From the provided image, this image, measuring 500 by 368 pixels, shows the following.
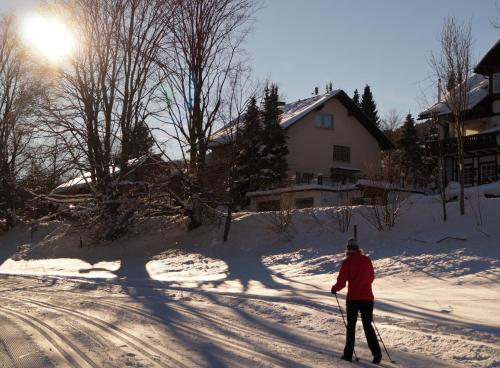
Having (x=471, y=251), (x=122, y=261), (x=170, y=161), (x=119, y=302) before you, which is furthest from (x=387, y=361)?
(x=170, y=161)

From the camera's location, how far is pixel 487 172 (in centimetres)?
3788

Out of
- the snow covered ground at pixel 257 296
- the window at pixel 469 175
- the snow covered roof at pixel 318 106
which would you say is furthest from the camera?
the snow covered roof at pixel 318 106

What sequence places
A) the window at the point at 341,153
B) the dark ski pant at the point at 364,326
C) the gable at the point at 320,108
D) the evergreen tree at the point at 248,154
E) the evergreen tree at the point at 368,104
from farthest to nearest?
the evergreen tree at the point at 368,104
the window at the point at 341,153
the gable at the point at 320,108
the evergreen tree at the point at 248,154
the dark ski pant at the point at 364,326

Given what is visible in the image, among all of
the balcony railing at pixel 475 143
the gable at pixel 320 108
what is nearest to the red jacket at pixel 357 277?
the balcony railing at pixel 475 143

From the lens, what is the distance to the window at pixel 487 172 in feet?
119

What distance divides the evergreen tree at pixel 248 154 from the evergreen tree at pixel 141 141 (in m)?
4.62

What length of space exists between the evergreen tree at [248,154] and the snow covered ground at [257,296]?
96.6 inches

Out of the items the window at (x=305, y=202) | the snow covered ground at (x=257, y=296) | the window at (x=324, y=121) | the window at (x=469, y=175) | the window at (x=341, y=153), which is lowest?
the snow covered ground at (x=257, y=296)

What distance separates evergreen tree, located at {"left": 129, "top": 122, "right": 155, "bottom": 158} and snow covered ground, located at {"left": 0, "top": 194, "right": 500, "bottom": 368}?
141 inches

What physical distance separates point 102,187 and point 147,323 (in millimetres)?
19718

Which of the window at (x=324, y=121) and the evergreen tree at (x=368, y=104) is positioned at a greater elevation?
the evergreen tree at (x=368, y=104)

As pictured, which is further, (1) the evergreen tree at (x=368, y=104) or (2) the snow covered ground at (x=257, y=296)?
(1) the evergreen tree at (x=368, y=104)

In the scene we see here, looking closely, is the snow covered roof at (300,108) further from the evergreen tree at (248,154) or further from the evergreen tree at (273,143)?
the evergreen tree at (248,154)

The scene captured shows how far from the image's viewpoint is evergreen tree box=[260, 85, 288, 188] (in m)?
39.2
